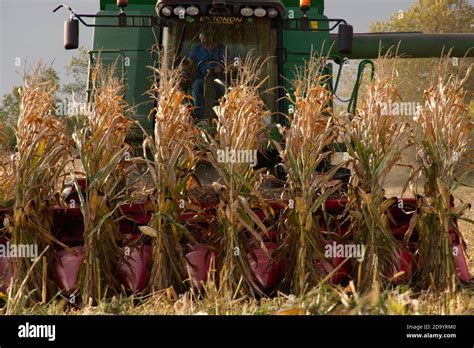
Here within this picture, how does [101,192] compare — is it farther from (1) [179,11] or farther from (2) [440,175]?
(2) [440,175]

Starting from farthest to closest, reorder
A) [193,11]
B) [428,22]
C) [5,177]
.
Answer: [428,22], [193,11], [5,177]

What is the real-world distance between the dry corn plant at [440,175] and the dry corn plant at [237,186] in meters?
1.23

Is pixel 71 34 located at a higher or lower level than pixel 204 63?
higher

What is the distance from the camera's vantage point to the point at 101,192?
19.4ft

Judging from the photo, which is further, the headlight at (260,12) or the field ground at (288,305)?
the headlight at (260,12)

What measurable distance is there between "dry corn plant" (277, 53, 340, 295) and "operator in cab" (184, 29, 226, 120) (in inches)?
48.0

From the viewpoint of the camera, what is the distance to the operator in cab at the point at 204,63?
7.12 meters

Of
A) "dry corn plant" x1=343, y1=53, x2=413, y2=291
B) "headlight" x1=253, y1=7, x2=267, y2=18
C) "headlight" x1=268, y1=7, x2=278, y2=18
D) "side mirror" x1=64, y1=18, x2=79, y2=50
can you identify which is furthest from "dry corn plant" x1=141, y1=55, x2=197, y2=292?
"headlight" x1=268, y1=7, x2=278, y2=18

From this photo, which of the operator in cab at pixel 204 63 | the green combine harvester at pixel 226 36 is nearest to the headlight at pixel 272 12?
the green combine harvester at pixel 226 36

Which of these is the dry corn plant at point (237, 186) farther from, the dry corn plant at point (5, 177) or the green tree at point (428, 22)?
the green tree at point (428, 22)

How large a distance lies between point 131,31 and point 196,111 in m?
1.80

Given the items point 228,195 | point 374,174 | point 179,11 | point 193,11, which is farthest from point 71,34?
point 374,174

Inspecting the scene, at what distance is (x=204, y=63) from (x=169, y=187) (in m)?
1.63

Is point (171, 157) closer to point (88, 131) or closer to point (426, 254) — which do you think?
point (88, 131)
